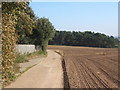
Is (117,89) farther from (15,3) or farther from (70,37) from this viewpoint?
(70,37)

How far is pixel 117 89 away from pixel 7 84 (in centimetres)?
492

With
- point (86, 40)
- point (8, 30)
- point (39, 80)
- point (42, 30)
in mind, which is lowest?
point (39, 80)

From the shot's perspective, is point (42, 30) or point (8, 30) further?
point (42, 30)

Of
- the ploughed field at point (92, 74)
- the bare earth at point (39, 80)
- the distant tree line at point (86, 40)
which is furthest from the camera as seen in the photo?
the distant tree line at point (86, 40)

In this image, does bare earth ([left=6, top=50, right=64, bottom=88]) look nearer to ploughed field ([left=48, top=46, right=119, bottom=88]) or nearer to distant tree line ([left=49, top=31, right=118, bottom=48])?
ploughed field ([left=48, top=46, right=119, bottom=88])

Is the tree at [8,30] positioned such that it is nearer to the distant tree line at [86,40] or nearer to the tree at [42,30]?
the tree at [42,30]

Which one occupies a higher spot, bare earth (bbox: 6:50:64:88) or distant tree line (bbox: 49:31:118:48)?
distant tree line (bbox: 49:31:118:48)

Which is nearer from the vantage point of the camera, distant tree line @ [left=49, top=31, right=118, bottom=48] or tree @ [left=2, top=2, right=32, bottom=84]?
tree @ [left=2, top=2, right=32, bottom=84]

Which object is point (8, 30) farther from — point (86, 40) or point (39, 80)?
point (86, 40)

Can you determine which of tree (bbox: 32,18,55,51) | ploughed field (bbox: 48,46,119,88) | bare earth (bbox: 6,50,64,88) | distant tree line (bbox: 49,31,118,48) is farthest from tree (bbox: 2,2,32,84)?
distant tree line (bbox: 49,31,118,48)

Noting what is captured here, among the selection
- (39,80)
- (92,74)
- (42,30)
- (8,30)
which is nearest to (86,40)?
(42,30)

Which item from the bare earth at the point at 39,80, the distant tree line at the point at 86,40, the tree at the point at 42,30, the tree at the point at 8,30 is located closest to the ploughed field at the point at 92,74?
the bare earth at the point at 39,80

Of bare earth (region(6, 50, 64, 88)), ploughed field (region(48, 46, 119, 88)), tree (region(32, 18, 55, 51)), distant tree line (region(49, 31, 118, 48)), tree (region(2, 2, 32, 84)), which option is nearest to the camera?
tree (region(2, 2, 32, 84))

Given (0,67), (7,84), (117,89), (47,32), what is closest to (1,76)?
(0,67)
